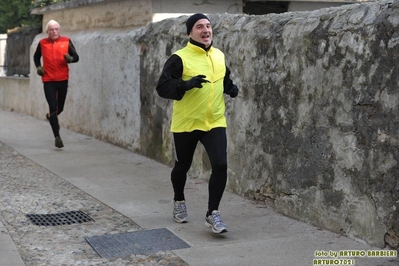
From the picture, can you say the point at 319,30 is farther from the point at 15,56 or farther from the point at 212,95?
the point at 15,56

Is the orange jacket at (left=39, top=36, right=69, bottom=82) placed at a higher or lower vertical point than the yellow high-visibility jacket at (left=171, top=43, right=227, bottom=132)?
lower

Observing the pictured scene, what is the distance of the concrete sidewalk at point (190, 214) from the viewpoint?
559 cm

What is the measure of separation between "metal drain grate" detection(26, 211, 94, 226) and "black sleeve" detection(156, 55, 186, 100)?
147 centimetres

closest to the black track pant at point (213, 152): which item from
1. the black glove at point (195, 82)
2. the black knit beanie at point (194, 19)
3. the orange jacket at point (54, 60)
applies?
the black glove at point (195, 82)

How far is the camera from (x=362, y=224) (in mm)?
5727

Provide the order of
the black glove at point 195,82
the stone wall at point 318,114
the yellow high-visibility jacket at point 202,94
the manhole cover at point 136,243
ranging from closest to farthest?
1. the stone wall at point 318,114
2. the manhole cover at point 136,243
3. the black glove at point 195,82
4. the yellow high-visibility jacket at point 202,94

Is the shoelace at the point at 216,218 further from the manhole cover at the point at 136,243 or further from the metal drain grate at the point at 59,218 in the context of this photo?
the metal drain grate at the point at 59,218

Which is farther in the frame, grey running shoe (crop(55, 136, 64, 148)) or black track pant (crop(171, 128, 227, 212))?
grey running shoe (crop(55, 136, 64, 148))

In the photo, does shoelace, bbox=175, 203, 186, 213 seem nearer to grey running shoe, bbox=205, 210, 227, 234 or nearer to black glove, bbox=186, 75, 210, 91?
grey running shoe, bbox=205, 210, 227, 234

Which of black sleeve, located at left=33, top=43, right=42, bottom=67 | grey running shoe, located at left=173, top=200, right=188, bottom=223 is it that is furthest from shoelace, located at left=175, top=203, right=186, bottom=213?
black sleeve, located at left=33, top=43, right=42, bottom=67

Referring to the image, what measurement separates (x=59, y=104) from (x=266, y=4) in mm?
3372

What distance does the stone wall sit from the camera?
18.2ft

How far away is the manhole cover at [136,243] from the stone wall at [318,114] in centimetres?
115

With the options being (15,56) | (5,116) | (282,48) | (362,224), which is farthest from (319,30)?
(15,56)
